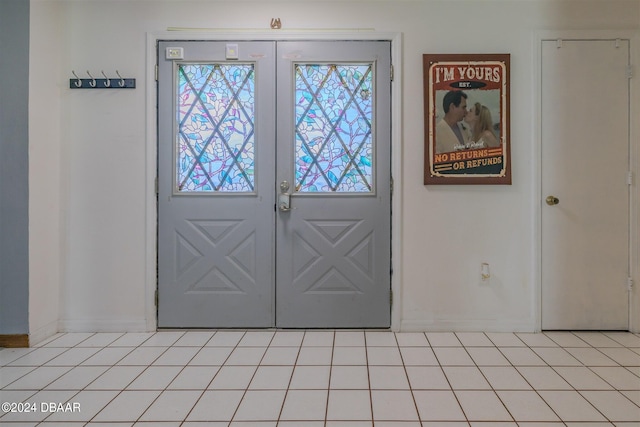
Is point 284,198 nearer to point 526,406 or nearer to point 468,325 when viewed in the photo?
point 468,325

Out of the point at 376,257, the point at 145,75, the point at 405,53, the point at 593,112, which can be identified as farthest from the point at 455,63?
the point at 145,75

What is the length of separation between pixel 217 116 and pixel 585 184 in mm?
2766

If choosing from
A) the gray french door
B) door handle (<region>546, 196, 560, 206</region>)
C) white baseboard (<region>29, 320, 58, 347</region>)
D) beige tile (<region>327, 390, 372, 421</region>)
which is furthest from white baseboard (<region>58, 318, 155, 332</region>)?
door handle (<region>546, 196, 560, 206</region>)

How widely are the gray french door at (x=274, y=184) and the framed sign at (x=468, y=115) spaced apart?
0.35 m

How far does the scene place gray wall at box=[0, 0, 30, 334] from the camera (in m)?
2.51

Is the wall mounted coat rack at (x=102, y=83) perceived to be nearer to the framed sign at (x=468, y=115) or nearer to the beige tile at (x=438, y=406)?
the framed sign at (x=468, y=115)

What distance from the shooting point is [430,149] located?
2768 mm

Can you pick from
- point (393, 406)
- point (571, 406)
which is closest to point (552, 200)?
point (571, 406)

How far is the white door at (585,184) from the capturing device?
9.04 ft

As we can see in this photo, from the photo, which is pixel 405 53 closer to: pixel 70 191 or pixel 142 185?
pixel 142 185

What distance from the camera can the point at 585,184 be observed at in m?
2.77

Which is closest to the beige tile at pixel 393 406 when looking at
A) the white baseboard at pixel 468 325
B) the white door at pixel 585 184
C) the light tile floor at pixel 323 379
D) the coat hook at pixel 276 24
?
the light tile floor at pixel 323 379

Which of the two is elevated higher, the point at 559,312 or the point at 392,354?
the point at 559,312

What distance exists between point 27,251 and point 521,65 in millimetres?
3718
